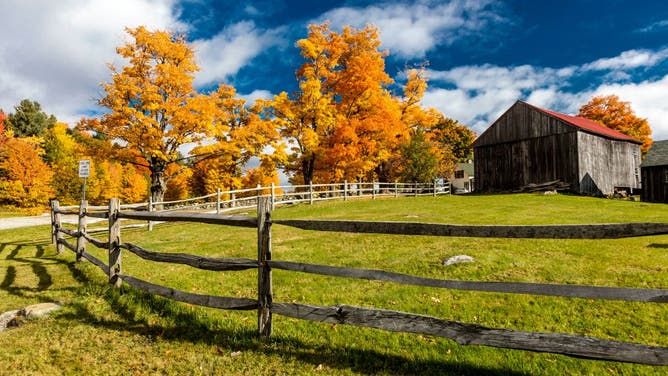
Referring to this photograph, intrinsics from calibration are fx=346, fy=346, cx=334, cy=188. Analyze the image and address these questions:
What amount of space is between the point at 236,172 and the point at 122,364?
109ft

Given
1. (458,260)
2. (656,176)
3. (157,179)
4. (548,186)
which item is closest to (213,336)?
(458,260)

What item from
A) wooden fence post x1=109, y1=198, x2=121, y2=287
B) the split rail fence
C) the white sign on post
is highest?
the white sign on post

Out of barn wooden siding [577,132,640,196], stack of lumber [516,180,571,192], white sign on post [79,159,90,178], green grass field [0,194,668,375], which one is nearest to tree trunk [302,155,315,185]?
white sign on post [79,159,90,178]

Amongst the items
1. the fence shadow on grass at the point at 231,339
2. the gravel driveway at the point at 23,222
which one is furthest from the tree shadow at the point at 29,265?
the gravel driveway at the point at 23,222

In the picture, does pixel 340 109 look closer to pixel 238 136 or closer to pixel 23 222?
pixel 238 136

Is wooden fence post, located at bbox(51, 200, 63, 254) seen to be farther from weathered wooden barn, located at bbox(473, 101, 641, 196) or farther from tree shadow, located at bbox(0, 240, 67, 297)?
weathered wooden barn, located at bbox(473, 101, 641, 196)

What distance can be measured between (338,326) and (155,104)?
20.0 m

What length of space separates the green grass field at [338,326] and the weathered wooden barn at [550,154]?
73.8 feet

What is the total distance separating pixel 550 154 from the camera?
29.4 meters

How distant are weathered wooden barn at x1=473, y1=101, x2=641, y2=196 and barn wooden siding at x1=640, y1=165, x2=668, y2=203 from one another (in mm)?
3053

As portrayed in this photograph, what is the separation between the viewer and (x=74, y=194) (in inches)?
1838

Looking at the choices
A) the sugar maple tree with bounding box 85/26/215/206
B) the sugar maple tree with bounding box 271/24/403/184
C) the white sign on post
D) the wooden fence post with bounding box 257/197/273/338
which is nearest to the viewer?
the wooden fence post with bounding box 257/197/273/338

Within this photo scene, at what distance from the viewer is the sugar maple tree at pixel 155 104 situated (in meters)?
20.5

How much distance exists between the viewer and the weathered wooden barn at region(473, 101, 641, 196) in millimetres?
28406
